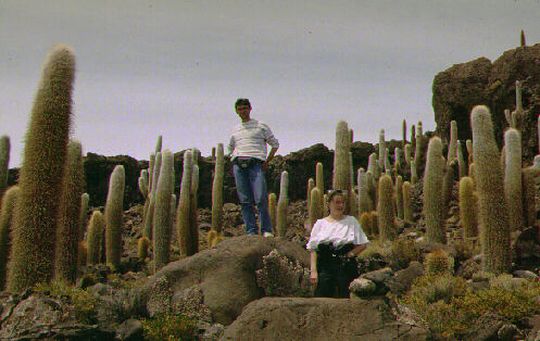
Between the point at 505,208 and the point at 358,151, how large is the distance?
75.5 ft

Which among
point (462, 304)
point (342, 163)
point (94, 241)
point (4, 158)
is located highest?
Result: point (4, 158)

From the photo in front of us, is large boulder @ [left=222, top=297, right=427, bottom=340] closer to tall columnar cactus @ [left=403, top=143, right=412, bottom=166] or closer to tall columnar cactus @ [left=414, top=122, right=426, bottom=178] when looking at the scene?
tall columnar cactus @ [left=414, top=122, right=426, bottom=178]

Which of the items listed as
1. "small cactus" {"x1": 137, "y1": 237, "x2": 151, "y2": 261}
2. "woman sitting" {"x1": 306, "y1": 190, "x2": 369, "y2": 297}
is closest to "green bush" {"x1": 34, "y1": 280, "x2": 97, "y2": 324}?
"woman sitting" {"x1": 306, "y1": 190, "x2": 369, "y2": 297}

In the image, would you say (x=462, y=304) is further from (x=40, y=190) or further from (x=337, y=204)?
(x=40, y=190)

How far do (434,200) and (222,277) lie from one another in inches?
239

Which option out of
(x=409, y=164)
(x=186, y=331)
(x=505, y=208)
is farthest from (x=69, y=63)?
(x=409, y=164)

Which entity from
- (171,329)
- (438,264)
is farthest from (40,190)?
(438,264)

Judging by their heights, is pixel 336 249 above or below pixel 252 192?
below

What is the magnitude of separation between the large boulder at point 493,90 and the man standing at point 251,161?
59.2 ft

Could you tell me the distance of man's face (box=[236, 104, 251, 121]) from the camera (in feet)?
29.9

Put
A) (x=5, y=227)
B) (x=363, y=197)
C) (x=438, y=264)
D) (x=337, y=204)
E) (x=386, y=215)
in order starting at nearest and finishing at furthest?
(x=337, y=204) → (x=438, y=264) → (x=5, y=227) → (x=386, y=215) → (x=363, y=197)

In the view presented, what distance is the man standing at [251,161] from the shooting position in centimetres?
902

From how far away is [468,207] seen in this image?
488 inches

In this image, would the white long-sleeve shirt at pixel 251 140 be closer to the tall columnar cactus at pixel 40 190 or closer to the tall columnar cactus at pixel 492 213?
the tall columnar cactus at pixel 40 190
